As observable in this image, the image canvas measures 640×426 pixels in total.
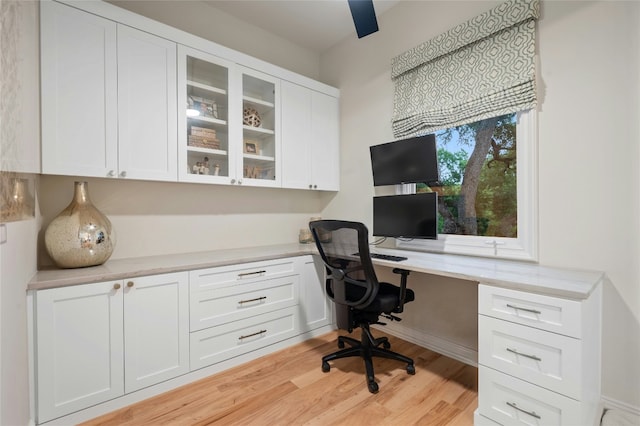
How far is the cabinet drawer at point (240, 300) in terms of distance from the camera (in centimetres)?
197

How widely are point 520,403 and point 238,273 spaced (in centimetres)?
177

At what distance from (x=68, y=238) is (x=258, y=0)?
235 cm

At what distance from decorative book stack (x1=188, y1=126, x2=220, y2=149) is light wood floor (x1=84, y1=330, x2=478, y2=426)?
A: 1.67 metres

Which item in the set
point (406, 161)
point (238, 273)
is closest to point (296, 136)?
point (406, 161)

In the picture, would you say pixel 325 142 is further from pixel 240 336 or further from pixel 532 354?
pixel 532 354

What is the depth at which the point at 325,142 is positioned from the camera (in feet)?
9.89

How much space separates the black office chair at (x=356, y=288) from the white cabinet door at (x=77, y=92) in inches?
57.0

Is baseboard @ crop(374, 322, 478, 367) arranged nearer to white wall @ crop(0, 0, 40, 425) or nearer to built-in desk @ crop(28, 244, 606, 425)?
built-in desk @ crop(28, 244, 606, 425)

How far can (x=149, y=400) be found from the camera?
1.76 metres

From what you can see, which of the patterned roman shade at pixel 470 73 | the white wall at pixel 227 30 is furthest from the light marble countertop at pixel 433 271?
the white wall at pixel 227 30

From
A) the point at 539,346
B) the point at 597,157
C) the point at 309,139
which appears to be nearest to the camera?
the point at 539,346

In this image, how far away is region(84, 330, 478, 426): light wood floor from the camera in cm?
159

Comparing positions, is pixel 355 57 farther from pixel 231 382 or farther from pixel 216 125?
pixel 231 382

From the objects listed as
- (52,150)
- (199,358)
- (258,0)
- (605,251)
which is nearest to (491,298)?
(605,251)
